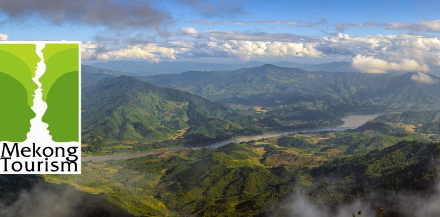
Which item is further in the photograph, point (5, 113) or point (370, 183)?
point (370, 183)

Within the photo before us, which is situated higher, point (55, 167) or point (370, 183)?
point (55, 167)

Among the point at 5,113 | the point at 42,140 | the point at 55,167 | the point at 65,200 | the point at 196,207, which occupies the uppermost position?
the point at 5,113

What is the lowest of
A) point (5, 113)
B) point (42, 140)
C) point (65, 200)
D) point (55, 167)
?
point (65, 200)

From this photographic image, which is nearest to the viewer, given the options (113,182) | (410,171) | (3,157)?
(3,157)

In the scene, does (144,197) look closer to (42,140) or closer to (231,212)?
(231,212)

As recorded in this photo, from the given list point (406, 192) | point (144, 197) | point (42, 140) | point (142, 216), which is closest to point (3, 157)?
point (42, 140)

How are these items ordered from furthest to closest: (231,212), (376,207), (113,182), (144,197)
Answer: (113,182), (144,197), (231,212), (376,207)

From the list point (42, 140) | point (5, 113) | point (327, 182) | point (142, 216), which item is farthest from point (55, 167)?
point (327, 182)

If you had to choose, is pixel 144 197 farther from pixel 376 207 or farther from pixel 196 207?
pixel 376 207

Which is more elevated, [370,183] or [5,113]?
[5,113]
